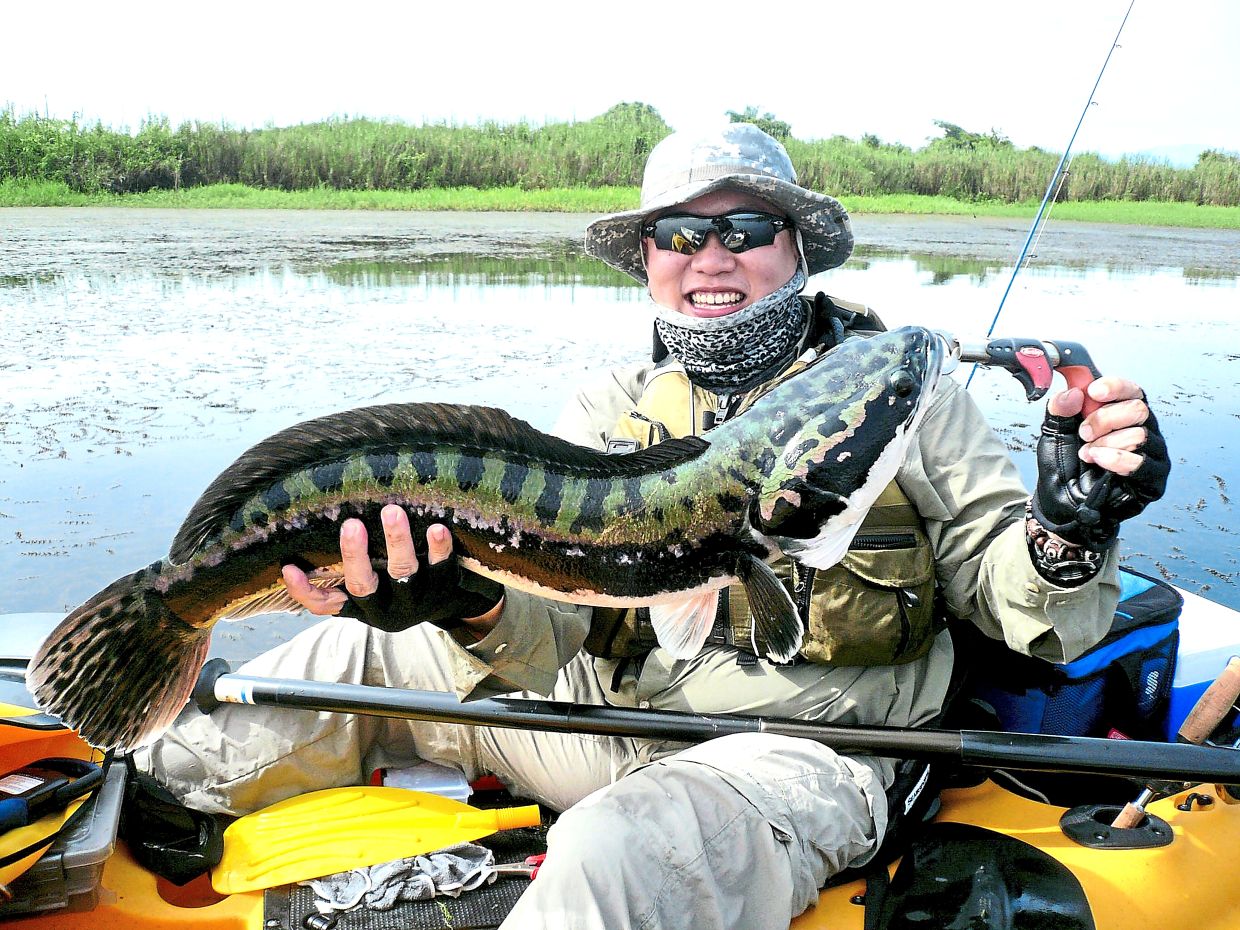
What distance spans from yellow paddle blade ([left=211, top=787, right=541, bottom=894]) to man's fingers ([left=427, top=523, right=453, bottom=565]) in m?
1.26

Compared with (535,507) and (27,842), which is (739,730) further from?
(27,842)

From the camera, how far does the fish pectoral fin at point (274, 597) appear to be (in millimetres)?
2420

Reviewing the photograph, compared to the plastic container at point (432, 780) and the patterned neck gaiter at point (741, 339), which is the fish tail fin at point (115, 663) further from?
the patterned neck gaiter at point (741, 339)

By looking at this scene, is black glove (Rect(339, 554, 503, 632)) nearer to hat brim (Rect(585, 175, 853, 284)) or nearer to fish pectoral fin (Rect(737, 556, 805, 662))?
fish pectoral fin (Rect(737, 556, 805, 662))

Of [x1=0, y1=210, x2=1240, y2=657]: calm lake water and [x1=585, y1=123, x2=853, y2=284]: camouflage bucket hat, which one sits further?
[x1=0, y1=210, x2=1240, y2=657]: calm lake water

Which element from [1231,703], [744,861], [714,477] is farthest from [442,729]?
[1231,703]

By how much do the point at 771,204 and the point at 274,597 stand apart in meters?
2.11

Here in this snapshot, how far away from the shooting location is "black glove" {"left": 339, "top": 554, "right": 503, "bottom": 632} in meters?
2.44

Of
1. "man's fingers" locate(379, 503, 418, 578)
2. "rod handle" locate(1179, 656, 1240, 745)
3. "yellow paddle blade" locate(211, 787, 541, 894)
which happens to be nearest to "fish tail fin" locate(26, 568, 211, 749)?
"man's fingers" locate(379, 503, 418, 578)

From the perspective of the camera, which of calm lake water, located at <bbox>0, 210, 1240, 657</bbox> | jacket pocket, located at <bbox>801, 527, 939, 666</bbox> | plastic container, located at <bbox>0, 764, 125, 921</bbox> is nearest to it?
plastic container, located at <bbox>0, 764, 125, 921</bbox>

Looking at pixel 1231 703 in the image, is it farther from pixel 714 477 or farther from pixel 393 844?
pixel 393 844

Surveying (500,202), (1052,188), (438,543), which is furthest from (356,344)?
(500,202)

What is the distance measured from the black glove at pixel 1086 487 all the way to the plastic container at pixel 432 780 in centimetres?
219

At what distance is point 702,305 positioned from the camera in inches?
129
